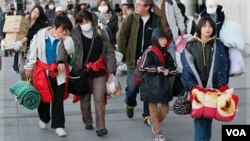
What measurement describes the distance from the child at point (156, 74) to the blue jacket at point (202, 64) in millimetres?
790

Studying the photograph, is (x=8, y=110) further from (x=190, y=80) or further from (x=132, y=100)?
(x=190, y=80)

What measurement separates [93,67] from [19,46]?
2.02m

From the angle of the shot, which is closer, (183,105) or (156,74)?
(183,105)

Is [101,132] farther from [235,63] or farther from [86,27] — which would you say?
[235,63]

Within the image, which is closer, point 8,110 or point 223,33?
point 223,33

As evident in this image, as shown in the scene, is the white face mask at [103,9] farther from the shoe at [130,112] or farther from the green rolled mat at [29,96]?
the green rolled mat at [29,96]

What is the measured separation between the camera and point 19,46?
29.0ft

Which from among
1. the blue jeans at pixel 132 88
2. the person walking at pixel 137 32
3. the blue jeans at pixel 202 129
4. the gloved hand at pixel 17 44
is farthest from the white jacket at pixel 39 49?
the blue jeans at pixel 202 129

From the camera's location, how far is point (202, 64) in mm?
5945

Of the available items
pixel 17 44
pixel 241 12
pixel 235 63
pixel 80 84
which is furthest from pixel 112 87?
pixel 241 12

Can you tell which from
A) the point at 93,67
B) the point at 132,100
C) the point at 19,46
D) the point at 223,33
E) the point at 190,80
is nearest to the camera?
the point at 190,80

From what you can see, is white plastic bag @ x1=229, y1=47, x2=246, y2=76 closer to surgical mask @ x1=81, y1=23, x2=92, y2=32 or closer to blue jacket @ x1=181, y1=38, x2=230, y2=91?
blue jacket @ x1=181, y1=38, x2=230, y2=91

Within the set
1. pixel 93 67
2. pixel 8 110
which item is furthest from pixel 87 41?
pixel 8 110

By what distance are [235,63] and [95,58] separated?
6.27ft
